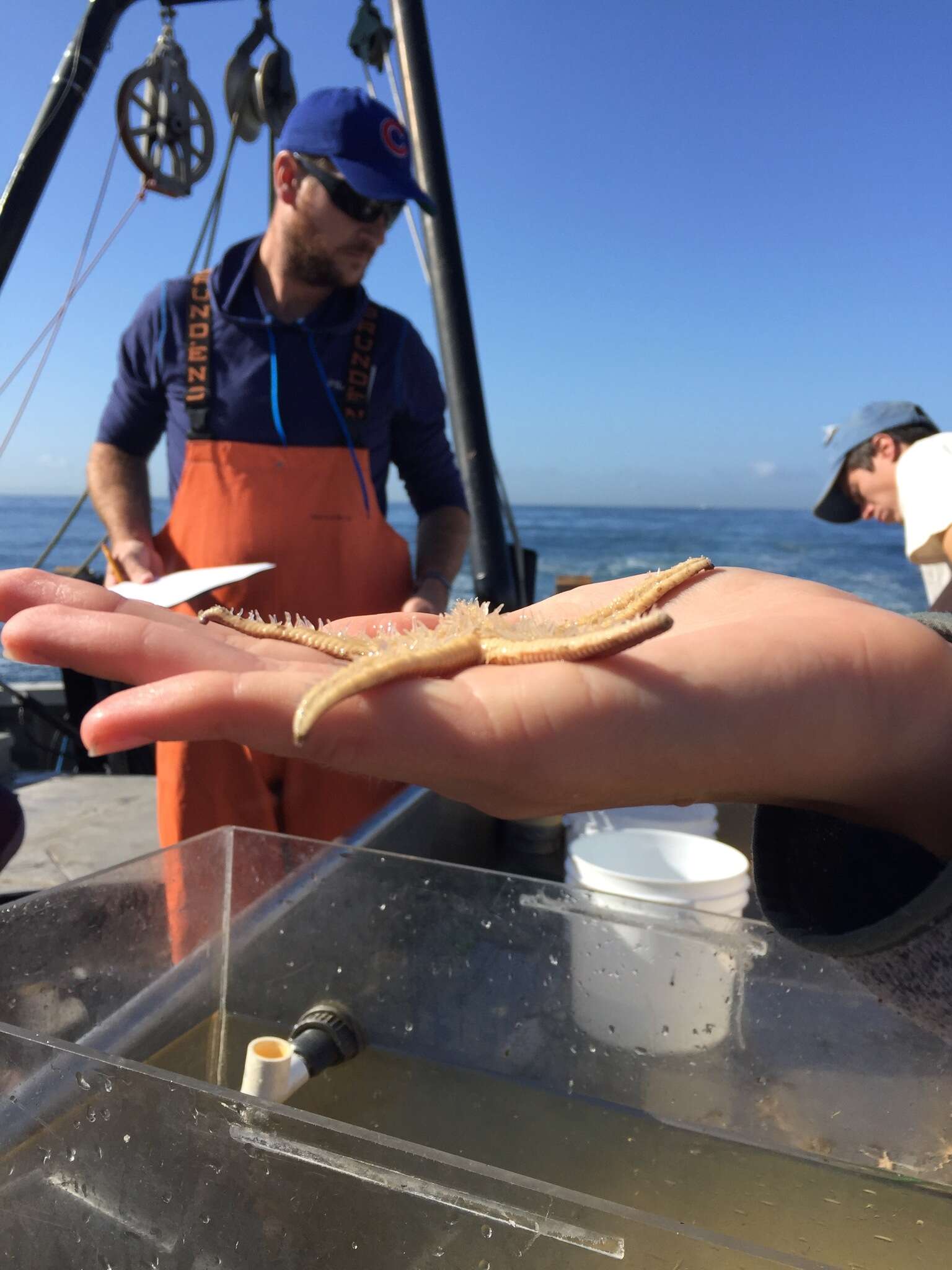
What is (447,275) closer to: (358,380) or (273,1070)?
(358,380)

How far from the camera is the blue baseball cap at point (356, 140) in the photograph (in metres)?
3.80

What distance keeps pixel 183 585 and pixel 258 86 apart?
5308 millimetres

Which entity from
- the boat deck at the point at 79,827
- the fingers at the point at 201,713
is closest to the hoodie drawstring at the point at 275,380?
the boat deck at the point at 79,827

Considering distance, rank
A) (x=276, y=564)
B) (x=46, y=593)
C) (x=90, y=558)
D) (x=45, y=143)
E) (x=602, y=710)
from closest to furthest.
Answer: (x=602, y=710)
(x=46, y=593)
(x=276, y=564)
(x=45, y=143)
(x=90, y=558)

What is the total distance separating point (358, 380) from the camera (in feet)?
13.1

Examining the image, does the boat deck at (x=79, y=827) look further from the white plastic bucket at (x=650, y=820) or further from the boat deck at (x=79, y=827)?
the white plastic bucket at (x=650, y=820)

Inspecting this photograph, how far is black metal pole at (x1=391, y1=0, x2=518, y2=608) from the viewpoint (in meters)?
6.04

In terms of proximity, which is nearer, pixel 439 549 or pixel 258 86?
pixel 439 549

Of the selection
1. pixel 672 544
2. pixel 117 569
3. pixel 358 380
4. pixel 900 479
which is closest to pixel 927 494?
pixel 900 479

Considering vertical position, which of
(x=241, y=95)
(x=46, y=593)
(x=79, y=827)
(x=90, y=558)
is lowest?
(x=79, y=827)

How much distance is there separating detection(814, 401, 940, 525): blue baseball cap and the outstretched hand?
4462 millimetres

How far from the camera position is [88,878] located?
1.67 meters

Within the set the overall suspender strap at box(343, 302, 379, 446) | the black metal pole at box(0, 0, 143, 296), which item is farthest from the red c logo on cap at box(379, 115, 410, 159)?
the black metal pole at box(0, 0, 143, 296)

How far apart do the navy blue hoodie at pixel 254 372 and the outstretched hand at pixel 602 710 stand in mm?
2648
